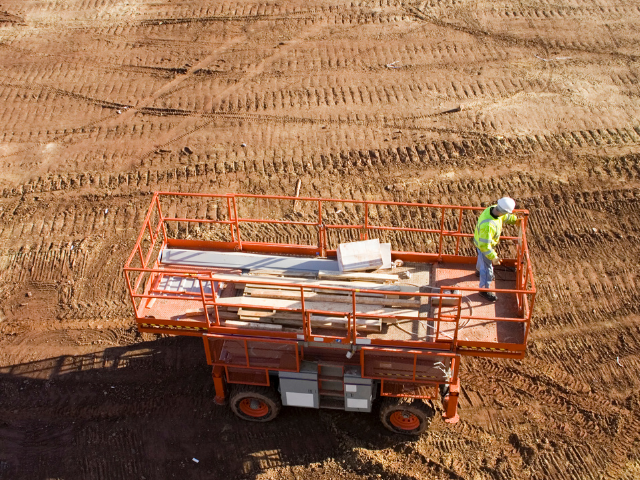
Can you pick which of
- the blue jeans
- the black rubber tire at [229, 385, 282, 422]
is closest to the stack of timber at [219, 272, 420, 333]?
the blue jeans

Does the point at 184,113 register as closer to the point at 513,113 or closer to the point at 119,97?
the point at 119,97

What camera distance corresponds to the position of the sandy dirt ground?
1078cm

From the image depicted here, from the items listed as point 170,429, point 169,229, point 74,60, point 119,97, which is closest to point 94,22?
point 74,60

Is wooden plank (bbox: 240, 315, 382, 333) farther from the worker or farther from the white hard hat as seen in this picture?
the white hard hat

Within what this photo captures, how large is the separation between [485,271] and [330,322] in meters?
2.41

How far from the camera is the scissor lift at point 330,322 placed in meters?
9.49

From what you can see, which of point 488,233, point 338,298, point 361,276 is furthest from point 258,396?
point 488,233

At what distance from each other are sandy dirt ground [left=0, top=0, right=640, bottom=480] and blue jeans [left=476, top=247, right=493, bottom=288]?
231cm

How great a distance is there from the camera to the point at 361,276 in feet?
33.5

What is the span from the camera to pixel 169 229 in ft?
47.2

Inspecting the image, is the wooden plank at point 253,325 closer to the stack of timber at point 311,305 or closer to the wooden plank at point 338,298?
the stack of timber at point 311,305

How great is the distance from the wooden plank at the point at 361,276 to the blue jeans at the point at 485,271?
124cm

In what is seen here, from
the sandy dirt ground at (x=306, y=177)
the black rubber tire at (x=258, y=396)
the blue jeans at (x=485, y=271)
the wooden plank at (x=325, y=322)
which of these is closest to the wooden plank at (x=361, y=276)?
the wooden plank at (x=325, y=322)

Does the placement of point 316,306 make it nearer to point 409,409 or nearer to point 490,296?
point 409,409
